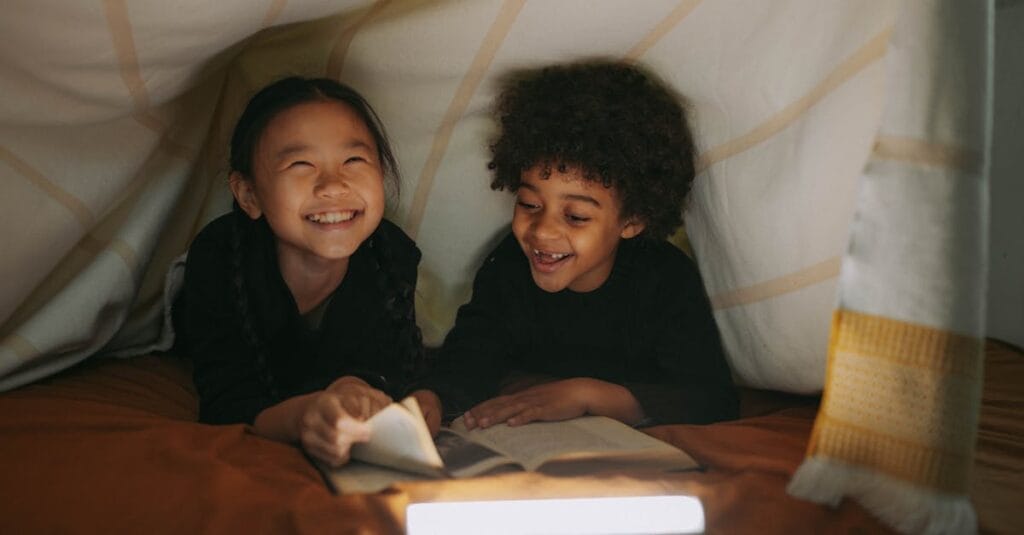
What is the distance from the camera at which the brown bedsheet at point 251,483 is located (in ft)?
1.85

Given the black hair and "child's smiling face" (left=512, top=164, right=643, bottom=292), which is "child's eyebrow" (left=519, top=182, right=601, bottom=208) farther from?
the black hair

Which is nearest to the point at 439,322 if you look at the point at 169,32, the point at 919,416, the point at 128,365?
the point at 128,365

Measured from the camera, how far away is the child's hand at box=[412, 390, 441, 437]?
0.75 metres

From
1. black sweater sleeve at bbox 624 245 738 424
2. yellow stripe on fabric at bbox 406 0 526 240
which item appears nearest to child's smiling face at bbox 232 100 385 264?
yellow stripe on fabric at bbox 406 0 526 240

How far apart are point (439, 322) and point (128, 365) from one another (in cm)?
33

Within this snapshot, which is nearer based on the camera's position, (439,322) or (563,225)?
(563,225)

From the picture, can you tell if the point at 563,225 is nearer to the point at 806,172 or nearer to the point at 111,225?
the point at 806,172

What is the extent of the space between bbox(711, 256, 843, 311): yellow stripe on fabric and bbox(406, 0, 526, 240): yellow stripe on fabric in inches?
13.1

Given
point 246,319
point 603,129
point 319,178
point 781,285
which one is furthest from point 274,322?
point 781,285

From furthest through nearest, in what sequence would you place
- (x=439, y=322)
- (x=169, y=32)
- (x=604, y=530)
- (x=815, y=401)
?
(x=439, y=322)
(x=815, y=401)
(x=169, y=32)
(x=604, y=530)

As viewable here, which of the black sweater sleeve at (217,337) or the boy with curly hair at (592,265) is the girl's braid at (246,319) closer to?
the black sweater sleeve at (217,337)

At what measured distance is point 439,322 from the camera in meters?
0.99

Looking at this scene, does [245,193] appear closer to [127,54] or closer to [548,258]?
[127,54]

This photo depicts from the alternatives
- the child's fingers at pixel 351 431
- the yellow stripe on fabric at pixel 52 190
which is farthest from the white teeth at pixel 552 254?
the yellow stripe on fabric at pixel 52 190
